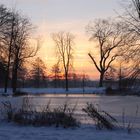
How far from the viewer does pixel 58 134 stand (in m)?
12.7

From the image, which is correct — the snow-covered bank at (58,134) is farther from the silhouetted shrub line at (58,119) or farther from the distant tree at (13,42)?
the distant tree at (13,42)

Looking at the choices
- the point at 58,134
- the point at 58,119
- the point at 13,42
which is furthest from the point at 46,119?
the point at 13,42

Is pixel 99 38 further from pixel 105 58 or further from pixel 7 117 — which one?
pixel 7 117

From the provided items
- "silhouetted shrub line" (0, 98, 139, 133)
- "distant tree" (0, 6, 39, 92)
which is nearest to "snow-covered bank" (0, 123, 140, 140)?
"silhouetted shrub line" (0, 98, 139, 133)

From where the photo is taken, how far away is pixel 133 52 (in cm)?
3192

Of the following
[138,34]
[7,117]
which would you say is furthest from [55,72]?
[7,117]

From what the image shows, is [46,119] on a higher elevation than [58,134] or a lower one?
higher

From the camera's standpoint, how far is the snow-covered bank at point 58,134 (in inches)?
478

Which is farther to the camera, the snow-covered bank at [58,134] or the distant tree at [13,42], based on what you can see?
the distant tree at [13,42]

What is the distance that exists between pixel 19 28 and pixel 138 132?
186 feet

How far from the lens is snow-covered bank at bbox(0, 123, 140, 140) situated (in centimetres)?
1215

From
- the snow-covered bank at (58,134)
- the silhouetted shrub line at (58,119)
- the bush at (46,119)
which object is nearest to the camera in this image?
the snow-covered bank at (58,134)

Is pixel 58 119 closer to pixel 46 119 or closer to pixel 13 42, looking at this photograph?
pixel 46 119

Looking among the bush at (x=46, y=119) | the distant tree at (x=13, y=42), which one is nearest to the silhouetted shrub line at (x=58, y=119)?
the bush at (x=46, y=119)
